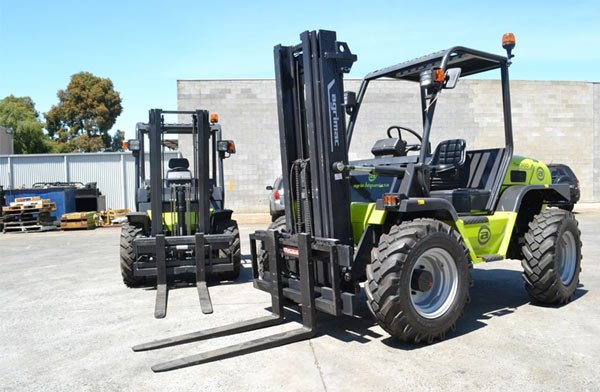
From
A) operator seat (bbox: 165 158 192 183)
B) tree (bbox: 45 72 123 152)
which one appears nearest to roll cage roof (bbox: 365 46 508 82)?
operator seat (bbox: 165 158 192 183)

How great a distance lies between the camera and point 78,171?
24.1 metres

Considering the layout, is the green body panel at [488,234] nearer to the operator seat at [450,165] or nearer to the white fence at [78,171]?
the operator seat at [450,165]

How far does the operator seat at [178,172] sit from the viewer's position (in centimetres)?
880

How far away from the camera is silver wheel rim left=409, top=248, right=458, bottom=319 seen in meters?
4.88

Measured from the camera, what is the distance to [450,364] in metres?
4.20

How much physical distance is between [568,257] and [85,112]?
131 ft

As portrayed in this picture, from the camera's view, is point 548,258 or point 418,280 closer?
point 418,280

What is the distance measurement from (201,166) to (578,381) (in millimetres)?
5871

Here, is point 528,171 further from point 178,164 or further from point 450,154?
point 178,164

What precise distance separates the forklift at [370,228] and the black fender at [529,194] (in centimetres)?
2

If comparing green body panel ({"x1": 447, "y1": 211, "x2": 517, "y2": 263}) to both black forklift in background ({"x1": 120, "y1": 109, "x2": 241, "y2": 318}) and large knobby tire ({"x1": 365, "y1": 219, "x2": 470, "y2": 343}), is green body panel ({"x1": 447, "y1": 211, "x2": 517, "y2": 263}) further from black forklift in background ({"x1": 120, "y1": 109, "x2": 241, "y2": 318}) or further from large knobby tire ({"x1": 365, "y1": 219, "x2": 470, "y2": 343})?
black forklift in background ({"x1": 120, "y1": 109, "x2": 241, "y2": 318})

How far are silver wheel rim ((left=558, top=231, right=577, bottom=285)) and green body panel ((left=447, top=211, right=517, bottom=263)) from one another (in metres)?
0.83

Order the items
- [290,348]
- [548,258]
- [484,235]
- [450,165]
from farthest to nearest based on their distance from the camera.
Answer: [450,165] → [548,258] → [484,235] → [290,348]

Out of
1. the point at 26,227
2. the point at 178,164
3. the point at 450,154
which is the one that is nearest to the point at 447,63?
the point at 450,154
